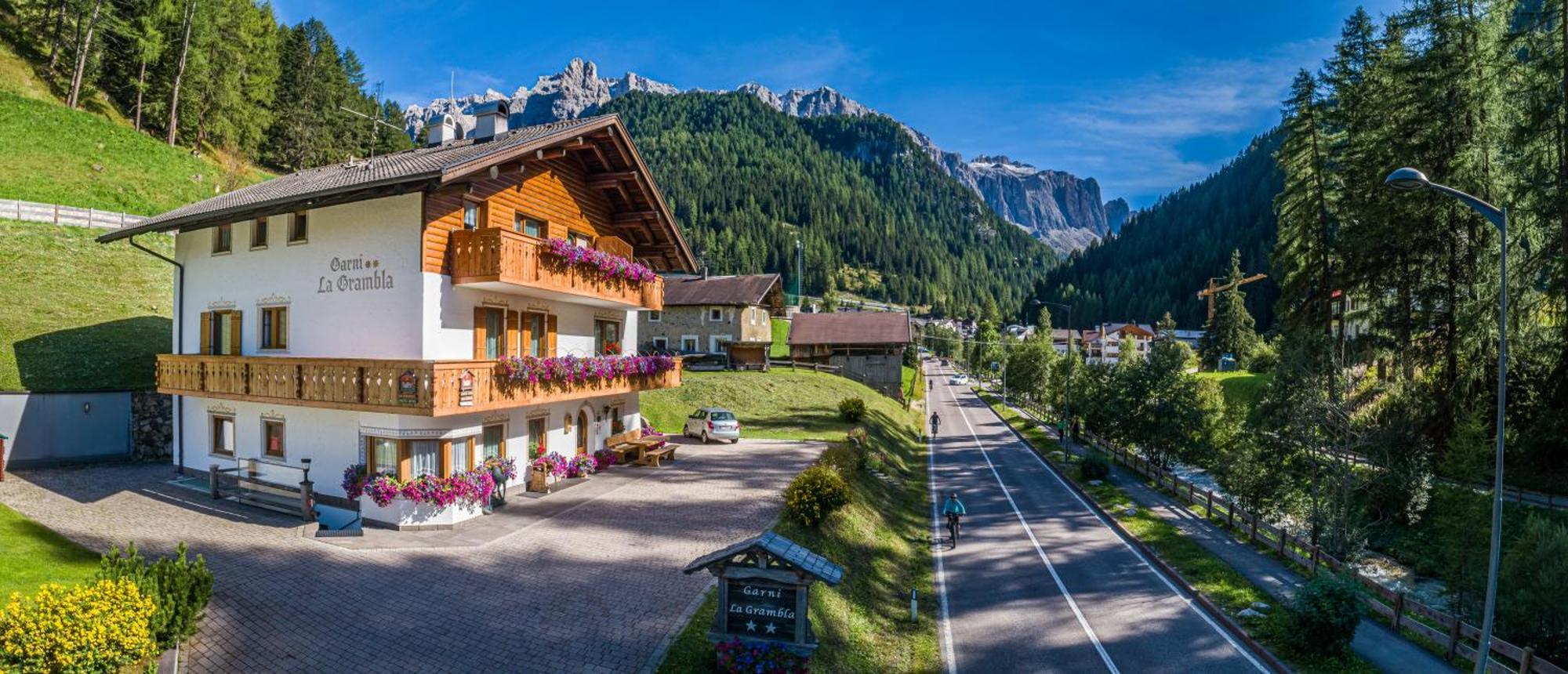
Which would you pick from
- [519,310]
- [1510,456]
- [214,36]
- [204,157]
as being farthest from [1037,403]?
[214,36]

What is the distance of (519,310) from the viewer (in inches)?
802

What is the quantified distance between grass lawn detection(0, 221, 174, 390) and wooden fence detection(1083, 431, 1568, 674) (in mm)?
36993

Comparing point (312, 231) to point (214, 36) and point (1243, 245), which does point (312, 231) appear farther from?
point (1243, 245)

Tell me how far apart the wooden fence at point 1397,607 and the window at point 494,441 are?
21.2 m

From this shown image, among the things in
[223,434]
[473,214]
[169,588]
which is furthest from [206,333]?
[169,588]

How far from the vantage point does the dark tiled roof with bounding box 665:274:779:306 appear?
59656 mm

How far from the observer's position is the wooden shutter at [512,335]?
1994 centimetres

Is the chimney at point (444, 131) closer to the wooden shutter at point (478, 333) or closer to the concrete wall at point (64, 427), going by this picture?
the wooden shutter at point (478, 333)

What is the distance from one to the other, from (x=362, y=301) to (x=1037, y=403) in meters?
65.4

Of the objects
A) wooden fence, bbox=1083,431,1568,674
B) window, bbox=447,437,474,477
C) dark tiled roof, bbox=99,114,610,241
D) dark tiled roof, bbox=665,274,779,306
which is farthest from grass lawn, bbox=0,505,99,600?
dark tiled roof, bbox=665,274,779,306

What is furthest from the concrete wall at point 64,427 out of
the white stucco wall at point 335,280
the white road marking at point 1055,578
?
the white road marking at point 1055,578

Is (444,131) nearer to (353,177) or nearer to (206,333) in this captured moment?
(353,177)

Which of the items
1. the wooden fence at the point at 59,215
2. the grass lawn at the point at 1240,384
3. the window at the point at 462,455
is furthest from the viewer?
the grass lawn at the point at 1240,384

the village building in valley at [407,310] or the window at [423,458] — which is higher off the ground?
the village building in valley at [407,310]
